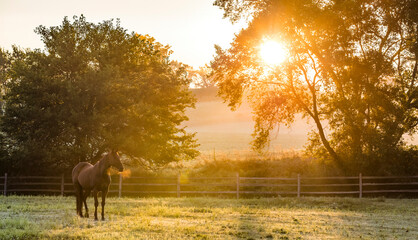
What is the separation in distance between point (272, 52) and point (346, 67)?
15.0 feet

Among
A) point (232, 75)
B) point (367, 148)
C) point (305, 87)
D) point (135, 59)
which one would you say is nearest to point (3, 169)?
point (135, 59)

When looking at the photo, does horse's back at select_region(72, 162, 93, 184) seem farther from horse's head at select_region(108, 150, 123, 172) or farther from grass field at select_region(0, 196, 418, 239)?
horse's head at select_region(108, 150, 123, 172)

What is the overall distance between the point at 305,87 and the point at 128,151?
12.7m

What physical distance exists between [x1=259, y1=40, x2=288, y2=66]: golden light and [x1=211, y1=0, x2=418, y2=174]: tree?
0.36 metres

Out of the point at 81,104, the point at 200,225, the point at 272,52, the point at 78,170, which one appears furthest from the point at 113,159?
the point at 272,52

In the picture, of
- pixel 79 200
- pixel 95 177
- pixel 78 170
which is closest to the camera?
pixel 95 177

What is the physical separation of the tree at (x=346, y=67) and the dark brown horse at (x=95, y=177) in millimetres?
15582

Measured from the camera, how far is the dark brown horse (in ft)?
48.1

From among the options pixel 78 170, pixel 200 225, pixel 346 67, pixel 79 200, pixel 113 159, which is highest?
pixel 346 67

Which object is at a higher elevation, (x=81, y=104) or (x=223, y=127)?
(x=223, y=127)

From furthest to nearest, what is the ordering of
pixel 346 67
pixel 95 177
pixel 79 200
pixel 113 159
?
pixel 346 67 < pixel 79 200 < pixel 95 177 < pixel 113 159

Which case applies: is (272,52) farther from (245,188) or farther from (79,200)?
(79,200)

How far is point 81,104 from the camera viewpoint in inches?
1118

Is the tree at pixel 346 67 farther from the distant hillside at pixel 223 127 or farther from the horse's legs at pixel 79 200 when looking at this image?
the distant hillside at pixel 223 127
